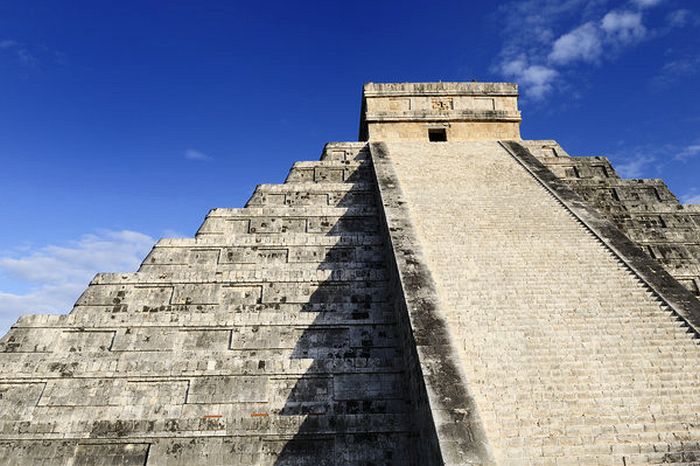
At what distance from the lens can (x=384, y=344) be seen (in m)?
8.06

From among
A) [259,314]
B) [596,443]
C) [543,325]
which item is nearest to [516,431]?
[596,443]

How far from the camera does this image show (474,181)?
40.2 ft

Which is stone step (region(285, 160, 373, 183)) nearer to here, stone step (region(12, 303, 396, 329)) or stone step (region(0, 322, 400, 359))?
stone step (region(12, 303, 396, 329))

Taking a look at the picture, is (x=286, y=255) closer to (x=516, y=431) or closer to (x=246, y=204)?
(x=246, y=204)

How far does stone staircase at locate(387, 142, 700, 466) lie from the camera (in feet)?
17.5

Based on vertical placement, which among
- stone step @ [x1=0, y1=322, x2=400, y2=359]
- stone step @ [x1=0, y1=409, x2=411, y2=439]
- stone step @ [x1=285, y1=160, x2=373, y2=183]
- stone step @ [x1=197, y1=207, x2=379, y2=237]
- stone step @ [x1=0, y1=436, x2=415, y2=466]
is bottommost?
stone step @ [x1=0, y1=436, x2=415, y2=466]

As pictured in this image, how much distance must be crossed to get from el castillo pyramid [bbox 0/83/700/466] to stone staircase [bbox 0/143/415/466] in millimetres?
31

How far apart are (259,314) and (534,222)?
19.1ft

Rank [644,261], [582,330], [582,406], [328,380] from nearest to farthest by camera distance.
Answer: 1. [582,406]
2. [582,330]
3. [328,380]
4. [644,261]

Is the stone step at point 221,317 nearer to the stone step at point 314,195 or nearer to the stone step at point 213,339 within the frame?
the stone step at point 213,339

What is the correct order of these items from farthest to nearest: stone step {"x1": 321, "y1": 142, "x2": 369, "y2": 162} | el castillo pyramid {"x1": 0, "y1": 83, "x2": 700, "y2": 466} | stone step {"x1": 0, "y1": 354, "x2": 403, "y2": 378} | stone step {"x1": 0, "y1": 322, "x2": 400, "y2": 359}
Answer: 1. stone step {"x1": 321, "y1": 142, "x2": 369, "y2": 162}
2. stone step {"x1": 0, "y1": 322, "x2": 400, "y2": 359}
3. stone step {"x1": 0, "y1": 354, "x2": 403, "y2": 378}
4. el castillo pyramid {"x1": 0, "y1": 83, "x2": 700, "y2": 466}

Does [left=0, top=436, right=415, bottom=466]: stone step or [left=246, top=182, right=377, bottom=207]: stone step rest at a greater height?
[left=246, top=182, right=377, bottom=207]: stone step

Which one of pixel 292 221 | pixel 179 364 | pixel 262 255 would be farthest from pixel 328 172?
pixel 179 364

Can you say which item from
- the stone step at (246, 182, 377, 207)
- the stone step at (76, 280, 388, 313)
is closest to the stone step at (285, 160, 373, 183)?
the stone step at (246, 182, 377, 207)
